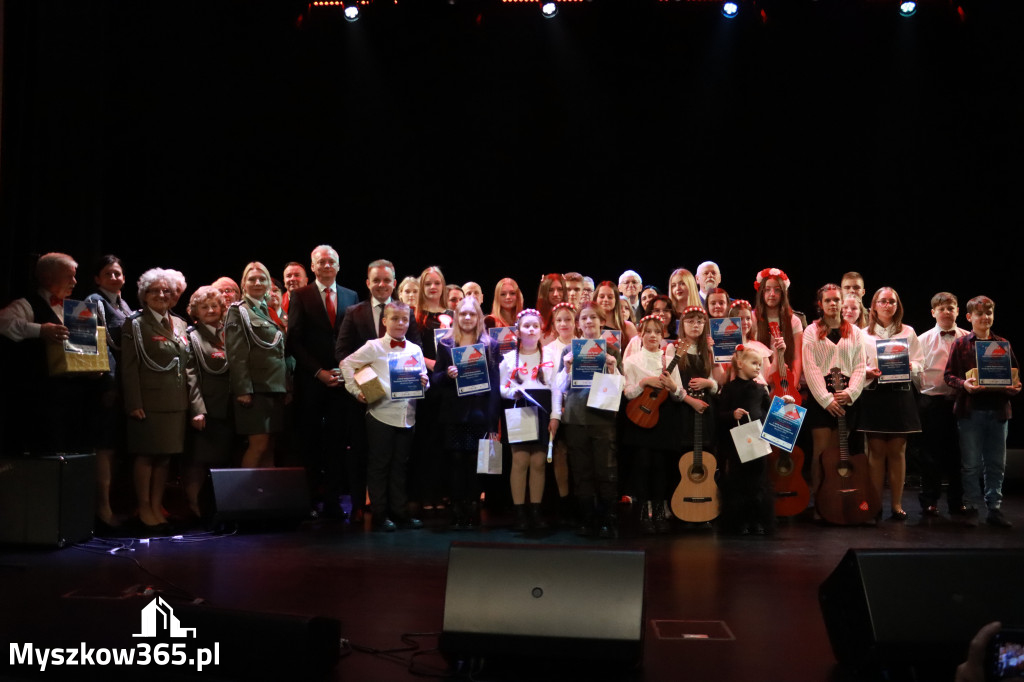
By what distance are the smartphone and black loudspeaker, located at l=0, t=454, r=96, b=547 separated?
15.4 ft

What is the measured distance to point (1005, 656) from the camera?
1917mm

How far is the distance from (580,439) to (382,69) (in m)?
5.51

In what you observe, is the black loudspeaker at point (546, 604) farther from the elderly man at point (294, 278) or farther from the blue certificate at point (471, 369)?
the elderly man at point (294, 278)

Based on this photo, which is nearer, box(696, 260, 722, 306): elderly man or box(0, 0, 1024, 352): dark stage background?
box(696, 260, 722, 306): elderly man

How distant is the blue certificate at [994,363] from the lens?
5.97 metres

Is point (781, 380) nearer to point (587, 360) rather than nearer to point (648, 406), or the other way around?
point (648, 406)

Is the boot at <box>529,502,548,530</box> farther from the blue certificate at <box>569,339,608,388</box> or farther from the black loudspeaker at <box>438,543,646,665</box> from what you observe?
the black loudspeaker at <box>438,543,646,665</box>

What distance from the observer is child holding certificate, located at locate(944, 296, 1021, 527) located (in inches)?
238

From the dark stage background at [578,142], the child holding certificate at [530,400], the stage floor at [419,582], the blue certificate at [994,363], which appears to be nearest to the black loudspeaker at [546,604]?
the stage floor at [419,582]

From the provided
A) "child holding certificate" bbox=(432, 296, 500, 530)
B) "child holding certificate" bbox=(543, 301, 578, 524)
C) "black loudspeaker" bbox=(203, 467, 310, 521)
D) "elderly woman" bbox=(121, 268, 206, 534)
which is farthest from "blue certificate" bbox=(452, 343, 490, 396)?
"elderly woman" bbox=(121, 268, 206, 534)

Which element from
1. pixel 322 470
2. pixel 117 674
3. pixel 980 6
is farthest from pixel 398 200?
pixel 117 674

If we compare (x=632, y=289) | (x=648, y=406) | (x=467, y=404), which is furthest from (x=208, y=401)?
(x=632, y=289)

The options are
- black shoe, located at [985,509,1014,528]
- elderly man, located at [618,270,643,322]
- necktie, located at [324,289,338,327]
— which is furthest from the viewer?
elderly man, located at [618,270,643,322]

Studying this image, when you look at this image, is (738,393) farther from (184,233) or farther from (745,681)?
(184,233)
